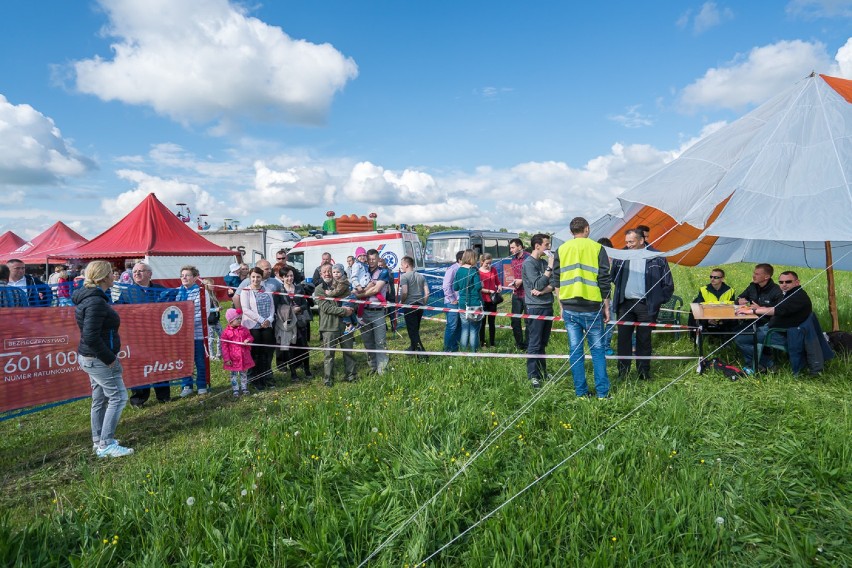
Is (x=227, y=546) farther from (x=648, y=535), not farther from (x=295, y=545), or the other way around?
(x=648, y=535)

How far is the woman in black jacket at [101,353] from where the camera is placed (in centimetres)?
448

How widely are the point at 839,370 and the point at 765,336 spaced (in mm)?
794

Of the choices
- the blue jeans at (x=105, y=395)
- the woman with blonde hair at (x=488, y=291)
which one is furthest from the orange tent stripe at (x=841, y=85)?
the blue jeans at (x=105, y=395)

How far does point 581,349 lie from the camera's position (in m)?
5.20

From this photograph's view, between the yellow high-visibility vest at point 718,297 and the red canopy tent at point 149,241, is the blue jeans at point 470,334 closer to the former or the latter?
the yellow high-visibility vest at point 718,297

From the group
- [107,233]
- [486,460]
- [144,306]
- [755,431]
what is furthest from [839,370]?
[107,233]

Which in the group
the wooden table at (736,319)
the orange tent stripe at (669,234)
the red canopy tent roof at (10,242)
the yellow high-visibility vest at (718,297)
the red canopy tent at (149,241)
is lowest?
the wooden table at (736,319)

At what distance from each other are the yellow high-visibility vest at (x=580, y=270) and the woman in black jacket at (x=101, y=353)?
15.1 feet

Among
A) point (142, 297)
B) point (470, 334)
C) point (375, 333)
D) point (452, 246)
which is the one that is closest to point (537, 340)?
point (470, 334)

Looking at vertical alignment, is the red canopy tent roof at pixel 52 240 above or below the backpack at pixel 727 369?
above

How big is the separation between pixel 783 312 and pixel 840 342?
1.29m

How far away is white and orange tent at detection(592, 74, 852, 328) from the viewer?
4605 mm

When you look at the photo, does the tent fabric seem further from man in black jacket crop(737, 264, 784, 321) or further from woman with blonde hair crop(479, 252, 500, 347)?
woman with blonde hair crop(479, 252, 500, 347)

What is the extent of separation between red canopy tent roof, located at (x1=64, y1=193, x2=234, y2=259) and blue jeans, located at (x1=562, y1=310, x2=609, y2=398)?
456 inches
